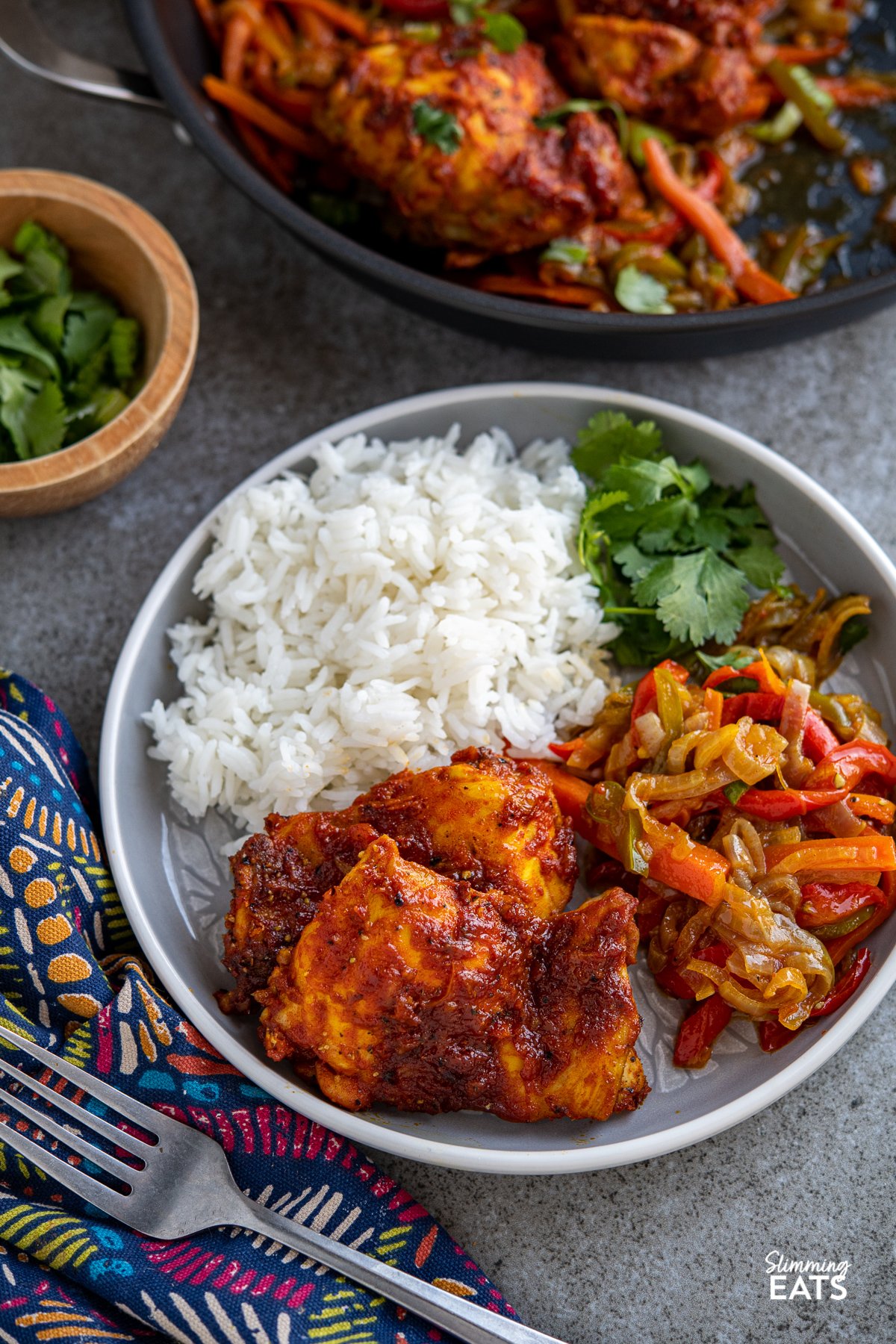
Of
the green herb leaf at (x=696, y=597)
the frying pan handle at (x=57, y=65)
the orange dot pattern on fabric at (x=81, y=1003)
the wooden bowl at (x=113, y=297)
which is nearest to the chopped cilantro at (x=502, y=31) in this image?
the frying pan handle at (x=57, y=65)

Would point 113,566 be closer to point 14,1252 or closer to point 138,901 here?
point 138,901

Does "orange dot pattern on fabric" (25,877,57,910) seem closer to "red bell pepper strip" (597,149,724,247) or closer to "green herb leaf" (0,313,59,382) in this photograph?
"green herb leaf" (0,313,59,382)

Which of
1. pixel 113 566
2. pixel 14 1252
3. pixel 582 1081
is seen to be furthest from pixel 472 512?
pixel 14 1252

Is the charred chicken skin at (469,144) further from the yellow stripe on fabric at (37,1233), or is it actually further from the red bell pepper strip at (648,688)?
the yellow stripe on fabric at (37,1233)

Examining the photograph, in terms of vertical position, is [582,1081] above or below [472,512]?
below

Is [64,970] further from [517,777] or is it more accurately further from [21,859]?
[517,777]

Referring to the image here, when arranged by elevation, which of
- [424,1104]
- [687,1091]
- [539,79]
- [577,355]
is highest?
[539,79]
